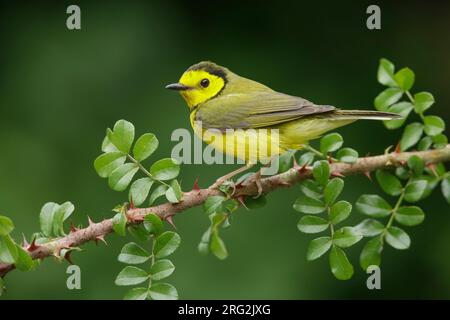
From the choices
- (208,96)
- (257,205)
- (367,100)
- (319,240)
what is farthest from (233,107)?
(367,100)

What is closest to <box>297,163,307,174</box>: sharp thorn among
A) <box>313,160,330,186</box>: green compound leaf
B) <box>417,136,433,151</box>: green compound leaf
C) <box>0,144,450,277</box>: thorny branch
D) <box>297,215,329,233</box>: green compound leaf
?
<box>0,144,450,277</box>: thorny branch

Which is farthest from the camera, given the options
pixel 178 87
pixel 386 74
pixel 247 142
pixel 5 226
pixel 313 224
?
pixel 178 87

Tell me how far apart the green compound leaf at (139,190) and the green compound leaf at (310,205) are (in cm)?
62

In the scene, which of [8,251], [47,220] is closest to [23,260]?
[8,251]

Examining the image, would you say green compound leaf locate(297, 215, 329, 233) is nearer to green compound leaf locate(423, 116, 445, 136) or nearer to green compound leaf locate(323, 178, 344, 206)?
green compound leaf locate(323, 178, 344, 206)

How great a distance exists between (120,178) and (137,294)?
1.44 ft

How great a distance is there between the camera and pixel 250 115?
3684mm

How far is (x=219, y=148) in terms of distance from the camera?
362cm

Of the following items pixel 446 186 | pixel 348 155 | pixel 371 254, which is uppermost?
pixel 348 155

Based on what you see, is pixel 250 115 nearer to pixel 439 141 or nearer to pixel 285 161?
pixel 285 161

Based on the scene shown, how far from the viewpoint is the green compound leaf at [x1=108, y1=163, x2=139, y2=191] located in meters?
2.61

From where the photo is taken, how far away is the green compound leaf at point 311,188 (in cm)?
287

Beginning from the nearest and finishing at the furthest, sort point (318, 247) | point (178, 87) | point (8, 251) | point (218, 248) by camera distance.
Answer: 1. point (218, 248)
2. point (8, 251)
3. point (318, 247)
4. point (178, 87)

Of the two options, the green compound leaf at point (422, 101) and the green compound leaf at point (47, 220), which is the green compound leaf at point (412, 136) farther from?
the green compound leaf at point (47, 220)
